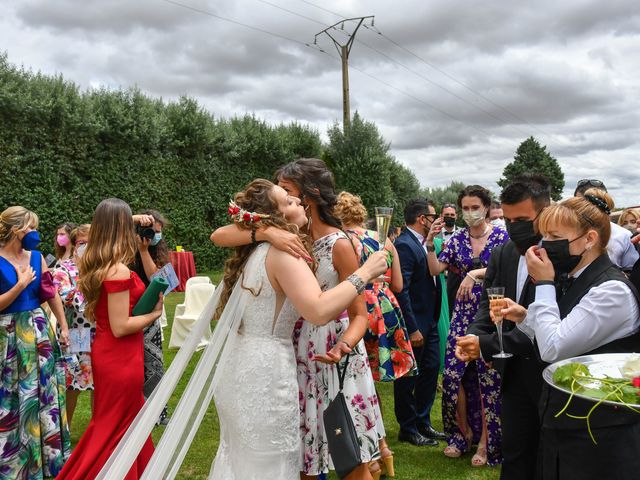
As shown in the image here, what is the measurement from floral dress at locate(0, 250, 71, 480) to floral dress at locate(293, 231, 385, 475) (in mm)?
2558

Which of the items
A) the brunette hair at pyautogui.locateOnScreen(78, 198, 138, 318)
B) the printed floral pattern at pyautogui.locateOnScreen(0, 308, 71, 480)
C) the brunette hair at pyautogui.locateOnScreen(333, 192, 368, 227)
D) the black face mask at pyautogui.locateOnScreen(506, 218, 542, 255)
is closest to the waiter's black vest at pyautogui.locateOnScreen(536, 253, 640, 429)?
the black face mask at pyautogui.locateOnScreen(506, 218, 542, 255)

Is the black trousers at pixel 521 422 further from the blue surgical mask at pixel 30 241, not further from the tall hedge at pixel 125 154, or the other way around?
the tall hedge at pixel 125 154

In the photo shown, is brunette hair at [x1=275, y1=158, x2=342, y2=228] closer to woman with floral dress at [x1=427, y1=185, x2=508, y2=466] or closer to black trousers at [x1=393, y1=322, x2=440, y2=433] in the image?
woman with floral dress at [x1=427, y1=185, x2=508, y2=466]

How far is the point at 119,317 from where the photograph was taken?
12.0ft

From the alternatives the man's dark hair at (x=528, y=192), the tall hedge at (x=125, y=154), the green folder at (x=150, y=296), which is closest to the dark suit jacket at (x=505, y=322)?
the man's dark hair at (x=528, y=192)

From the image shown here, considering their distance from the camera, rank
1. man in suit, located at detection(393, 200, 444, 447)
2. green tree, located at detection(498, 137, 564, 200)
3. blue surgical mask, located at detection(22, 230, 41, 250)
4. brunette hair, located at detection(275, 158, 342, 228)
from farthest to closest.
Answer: green tree, located at detection(498, 137, 564, 200), man in suit, located at detection(393, 200, 444, 447), blue surgical mask, located at detection(22, 230, 41, 250), brunette hair, located at detection(275, 158, 342, 228)

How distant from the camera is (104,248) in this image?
3.71 meters

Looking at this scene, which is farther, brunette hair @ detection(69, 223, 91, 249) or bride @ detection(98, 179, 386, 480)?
brunette hair @ detection(69, 223, 91, 249)

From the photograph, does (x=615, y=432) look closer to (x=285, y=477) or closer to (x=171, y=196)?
(x=285, y=477)

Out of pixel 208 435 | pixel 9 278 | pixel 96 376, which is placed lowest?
pixel 208 435

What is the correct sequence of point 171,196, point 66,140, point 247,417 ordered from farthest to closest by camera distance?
point 171,196
point 66,140
point 247,417

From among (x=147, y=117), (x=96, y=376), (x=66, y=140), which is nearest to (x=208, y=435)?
(x=96, y=376)

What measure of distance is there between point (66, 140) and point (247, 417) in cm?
1308

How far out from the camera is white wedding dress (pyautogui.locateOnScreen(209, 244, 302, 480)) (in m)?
2.66
